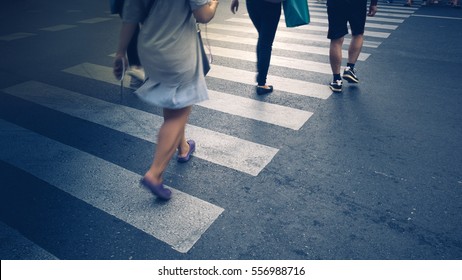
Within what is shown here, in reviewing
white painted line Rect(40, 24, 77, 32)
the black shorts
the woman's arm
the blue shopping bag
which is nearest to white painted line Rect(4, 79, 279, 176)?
the woman's arm

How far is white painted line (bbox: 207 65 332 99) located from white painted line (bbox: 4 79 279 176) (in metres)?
1.65

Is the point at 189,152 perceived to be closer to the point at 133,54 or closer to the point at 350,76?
the point at 133,54

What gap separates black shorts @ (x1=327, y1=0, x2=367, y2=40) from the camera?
181 inches

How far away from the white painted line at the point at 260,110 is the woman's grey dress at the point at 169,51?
5.57 ft

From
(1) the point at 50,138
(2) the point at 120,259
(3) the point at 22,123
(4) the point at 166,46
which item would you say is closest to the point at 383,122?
(4) the point at 166,46

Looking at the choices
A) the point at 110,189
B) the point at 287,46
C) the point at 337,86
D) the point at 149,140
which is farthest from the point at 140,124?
the point at 287,46

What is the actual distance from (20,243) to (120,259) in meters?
0.73

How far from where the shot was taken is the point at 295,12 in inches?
171

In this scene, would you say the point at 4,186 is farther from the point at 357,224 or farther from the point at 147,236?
the point at 357,224

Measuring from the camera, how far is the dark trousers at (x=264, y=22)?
4314mm

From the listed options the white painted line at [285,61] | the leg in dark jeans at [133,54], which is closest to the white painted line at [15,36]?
the white painted line at [285,61]

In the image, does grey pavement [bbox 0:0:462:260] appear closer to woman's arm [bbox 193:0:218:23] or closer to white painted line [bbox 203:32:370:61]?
white painted line [bbox 203:32:370:61]

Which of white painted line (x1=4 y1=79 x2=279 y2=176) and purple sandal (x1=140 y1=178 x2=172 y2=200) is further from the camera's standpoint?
white painted line (x1=4 y1=79 x2=279 y2=176)

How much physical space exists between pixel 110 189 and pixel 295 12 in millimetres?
2903
